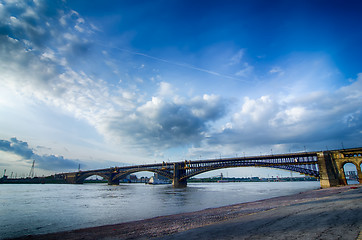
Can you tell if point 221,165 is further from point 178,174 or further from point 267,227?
point 267,227

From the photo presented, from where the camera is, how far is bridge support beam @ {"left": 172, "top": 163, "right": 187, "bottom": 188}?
97000 millimetres

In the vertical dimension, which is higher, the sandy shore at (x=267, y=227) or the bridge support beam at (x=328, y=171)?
the bridge support beam at (x=328, y=171)

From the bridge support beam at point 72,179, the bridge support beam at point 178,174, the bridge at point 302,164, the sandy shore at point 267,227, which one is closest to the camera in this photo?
the sandy shore at point 267,227

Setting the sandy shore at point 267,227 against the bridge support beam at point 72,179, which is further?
the bridge support beam at point 72,179

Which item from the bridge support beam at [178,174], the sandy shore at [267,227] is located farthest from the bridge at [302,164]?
the sandy shore at [267,227]

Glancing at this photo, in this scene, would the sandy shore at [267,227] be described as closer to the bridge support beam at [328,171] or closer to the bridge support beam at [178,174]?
the bridge support beam at [328,171]

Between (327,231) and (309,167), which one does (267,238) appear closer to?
(327,231)

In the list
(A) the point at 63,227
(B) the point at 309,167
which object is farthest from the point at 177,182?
(A) the point at 63,227

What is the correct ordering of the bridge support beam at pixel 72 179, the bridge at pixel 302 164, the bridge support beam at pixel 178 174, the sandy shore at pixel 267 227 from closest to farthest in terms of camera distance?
the sandy shore at pixel 267 227 → the bridge at pixel 302 164 → the bridge support beam at pixel 178 174 → the bridge support beam at pixel 72 179

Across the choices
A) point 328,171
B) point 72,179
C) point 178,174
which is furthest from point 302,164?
point 72,179

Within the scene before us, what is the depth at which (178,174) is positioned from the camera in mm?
99438

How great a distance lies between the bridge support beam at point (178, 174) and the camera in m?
97.0

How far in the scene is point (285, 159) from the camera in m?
68.9

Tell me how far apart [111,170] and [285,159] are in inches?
4832
